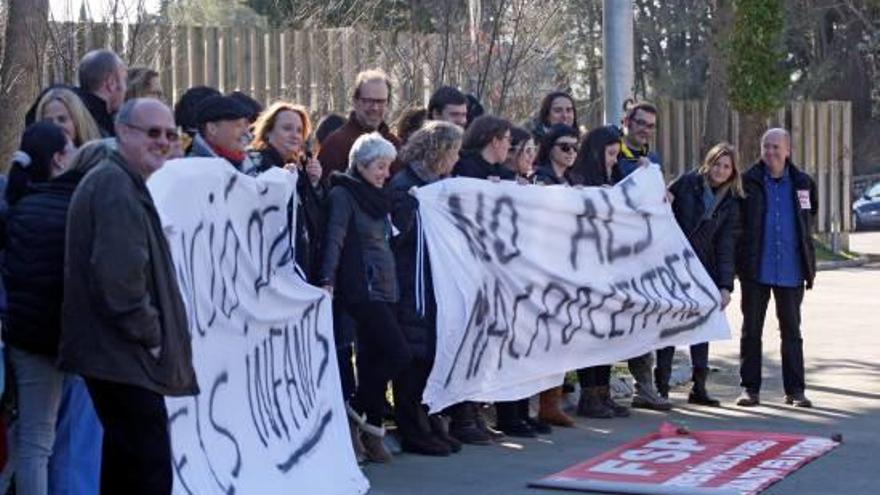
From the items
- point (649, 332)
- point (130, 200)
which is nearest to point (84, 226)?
point (130, 200)

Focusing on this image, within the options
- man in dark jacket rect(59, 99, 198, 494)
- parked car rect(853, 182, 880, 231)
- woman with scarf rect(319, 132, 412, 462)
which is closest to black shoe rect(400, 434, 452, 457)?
woman with scarf rect(319, 132, 412, 462)

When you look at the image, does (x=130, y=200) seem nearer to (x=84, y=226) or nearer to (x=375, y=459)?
(x=84, y=226)

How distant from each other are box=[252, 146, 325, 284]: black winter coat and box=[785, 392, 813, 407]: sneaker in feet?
13.9

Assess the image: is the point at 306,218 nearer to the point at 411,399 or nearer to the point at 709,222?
the point at 411,399

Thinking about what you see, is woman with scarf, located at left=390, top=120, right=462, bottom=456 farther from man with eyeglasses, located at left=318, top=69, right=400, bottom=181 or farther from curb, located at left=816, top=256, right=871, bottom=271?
curb, located at left=816, top=256, right=871, bottom=271

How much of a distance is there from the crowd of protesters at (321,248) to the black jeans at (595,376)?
0.01 metres

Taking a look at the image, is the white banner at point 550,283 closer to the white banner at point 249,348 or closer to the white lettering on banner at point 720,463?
the white banner at point 249,348

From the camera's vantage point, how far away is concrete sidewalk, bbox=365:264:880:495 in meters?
9.63

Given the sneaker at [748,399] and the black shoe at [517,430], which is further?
the sneaker at [748,399]

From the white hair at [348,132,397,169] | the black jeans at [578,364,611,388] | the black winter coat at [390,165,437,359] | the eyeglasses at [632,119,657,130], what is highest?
the eyeglasses at [632,119,657,130]

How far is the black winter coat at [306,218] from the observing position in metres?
9.56

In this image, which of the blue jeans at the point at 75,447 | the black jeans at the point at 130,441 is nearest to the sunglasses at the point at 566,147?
the blue jeans at the point at 75,447

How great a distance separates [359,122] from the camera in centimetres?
1113

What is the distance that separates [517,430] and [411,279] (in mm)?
1354
